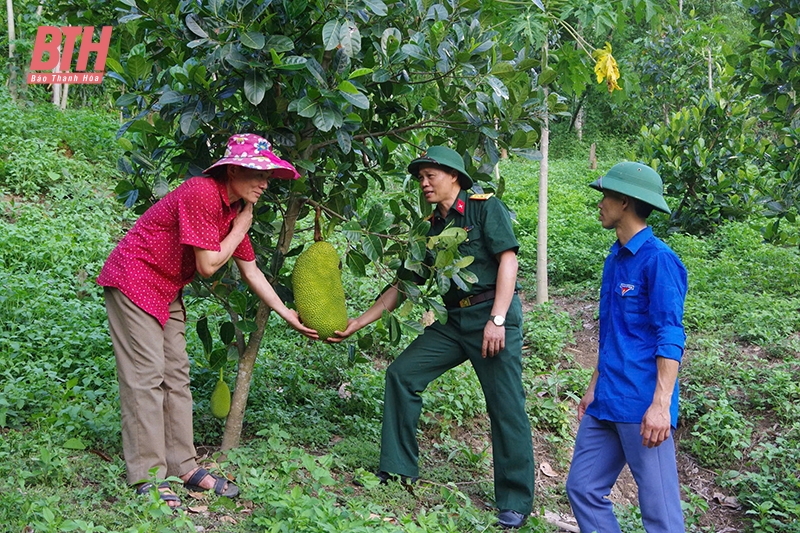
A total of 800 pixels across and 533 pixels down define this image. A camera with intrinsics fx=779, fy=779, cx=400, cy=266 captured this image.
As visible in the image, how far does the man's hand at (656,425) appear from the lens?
2834mm

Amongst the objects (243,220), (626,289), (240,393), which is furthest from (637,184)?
(240,393)

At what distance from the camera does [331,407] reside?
4816mm

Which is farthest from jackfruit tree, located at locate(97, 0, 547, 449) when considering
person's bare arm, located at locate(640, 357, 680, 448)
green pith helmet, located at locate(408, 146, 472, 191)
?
person's bare arm, located at locate(640, 357, 680, 448)

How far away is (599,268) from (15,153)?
6468 millimetres

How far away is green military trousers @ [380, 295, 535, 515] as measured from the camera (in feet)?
12.5

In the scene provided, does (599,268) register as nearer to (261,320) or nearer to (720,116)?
(720,116)

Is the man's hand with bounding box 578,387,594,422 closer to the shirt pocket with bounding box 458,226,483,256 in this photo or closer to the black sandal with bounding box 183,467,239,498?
the shirt pocket with bounding box 458,226,483,256

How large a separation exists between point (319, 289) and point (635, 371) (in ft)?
4.65

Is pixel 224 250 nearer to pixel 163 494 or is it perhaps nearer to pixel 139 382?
pixel 139 382

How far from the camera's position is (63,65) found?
12211 mm

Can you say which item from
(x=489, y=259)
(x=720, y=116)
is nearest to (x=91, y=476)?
(x=489, y=259)

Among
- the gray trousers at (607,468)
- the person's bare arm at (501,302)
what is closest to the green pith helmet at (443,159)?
the person's bare arm at (501,302)

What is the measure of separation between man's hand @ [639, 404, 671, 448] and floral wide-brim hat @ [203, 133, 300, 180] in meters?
1.70

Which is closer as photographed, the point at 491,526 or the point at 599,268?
the point at 491,526
